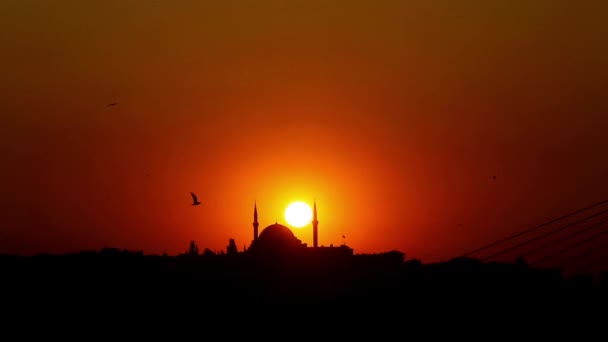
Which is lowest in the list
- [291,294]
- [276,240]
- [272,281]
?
[291,294]

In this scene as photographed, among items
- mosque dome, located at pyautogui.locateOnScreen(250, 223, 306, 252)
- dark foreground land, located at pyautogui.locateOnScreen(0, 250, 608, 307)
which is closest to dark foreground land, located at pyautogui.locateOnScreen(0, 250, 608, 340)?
dark foreground land, located at pyautogui.locateOnScreen(0, 250, 608, 307)

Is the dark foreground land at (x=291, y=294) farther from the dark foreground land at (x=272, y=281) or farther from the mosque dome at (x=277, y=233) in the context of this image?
the mosque dome at (x=277, y=233)

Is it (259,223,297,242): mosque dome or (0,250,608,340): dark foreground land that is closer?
(0,250,608,340): dark foreground land

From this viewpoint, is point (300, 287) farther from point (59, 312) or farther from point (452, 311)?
point (59, 312)

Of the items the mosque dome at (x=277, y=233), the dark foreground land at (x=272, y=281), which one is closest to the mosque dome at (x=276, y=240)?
the mosque dome at (x=277, y=233)

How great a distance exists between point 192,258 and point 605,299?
2147cm

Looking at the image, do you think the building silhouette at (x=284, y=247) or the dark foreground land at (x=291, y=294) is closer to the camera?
the dark foreground land at (x=291, y=294)

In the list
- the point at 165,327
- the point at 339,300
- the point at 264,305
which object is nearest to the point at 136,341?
A: the point at 165,327

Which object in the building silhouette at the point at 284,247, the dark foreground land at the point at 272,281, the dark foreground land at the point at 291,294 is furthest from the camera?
the building silhouette at the point at 284,247

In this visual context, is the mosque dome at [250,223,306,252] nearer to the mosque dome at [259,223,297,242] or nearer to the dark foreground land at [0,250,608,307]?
the mosque dome at [259,223,297,242]

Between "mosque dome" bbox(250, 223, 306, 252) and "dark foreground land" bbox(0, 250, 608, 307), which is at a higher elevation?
"mosque dome" bbox(250, 223, 306, 252)

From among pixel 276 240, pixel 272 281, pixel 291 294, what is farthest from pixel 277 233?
pixel 291 294

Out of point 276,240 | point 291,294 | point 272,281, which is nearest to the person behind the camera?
point 291,294

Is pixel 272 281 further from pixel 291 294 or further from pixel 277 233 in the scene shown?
pixel 277 233
